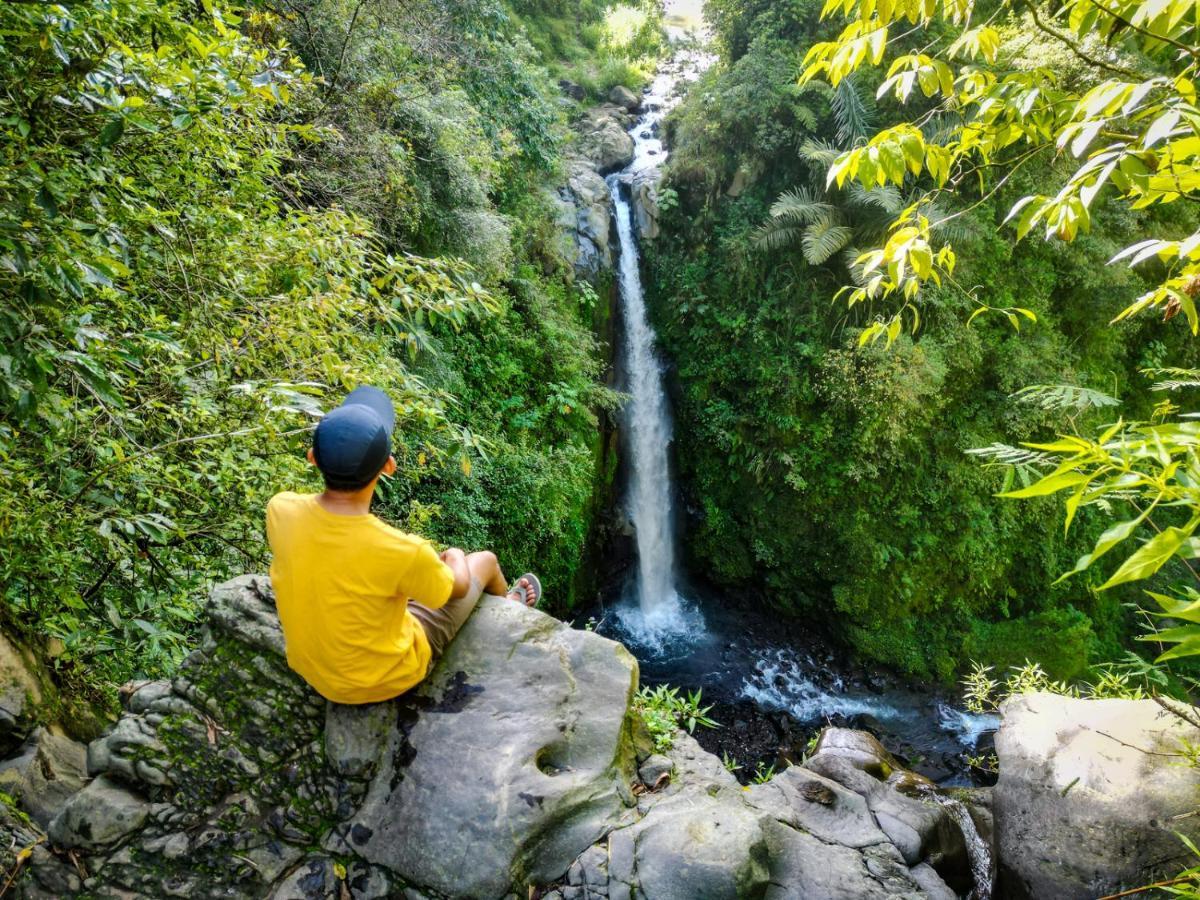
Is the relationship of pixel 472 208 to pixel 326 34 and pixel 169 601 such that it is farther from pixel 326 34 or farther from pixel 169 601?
pixel 169 601

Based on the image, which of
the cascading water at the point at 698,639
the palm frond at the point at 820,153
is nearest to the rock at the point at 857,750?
the cascading water at the point at 698,639

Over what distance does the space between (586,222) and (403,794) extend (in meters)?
9.52

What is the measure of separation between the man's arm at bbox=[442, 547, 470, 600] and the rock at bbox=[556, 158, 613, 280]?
7815mm

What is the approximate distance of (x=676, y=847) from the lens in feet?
7.37

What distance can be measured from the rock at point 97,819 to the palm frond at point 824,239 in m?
8.92

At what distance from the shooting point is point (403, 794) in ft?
7.55

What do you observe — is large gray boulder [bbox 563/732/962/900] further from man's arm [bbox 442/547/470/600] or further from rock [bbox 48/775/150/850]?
rock [bbox 48/775/150/850]

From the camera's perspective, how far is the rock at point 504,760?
2197 millimetres

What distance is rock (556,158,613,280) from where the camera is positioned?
32.4ft

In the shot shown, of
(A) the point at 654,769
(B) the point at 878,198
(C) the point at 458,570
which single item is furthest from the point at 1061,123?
(B) the point at 878,198

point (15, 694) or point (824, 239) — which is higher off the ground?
point (824, 239)

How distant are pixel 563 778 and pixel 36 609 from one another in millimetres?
2298

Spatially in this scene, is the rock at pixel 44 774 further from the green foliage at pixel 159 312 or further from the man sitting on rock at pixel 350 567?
the man sitting on rock at pixel 350 567

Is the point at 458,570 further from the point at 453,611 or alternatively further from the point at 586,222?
the point at 586,222
